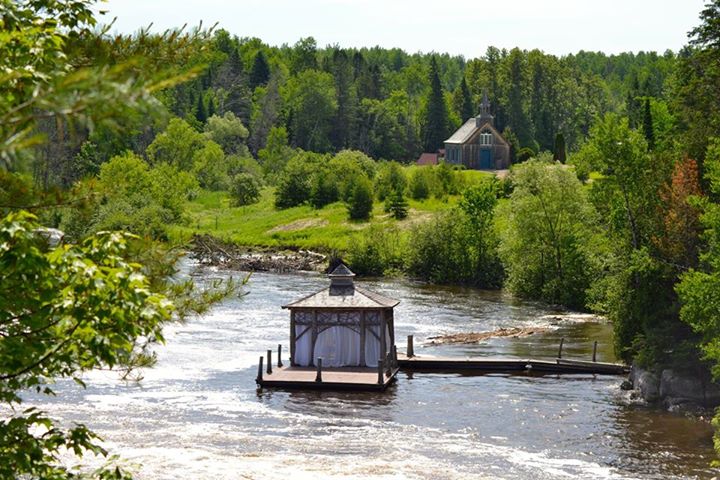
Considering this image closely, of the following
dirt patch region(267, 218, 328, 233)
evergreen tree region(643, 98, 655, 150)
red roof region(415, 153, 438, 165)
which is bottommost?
dirt patch region(267, 218, 328, 233)

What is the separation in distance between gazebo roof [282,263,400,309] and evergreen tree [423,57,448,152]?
9730 cm

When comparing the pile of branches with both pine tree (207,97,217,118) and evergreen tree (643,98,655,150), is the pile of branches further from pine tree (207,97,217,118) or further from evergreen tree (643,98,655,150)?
pine tree (207,97,217,118)

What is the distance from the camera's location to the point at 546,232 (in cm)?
6606

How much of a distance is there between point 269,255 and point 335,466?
187 feet

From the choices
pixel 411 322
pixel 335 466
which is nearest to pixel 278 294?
pixel 411 322

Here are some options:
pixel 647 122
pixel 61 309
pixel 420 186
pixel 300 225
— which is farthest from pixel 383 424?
pixel 420 186

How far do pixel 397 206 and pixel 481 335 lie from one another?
42.1 meters

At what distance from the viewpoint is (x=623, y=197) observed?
137 ft

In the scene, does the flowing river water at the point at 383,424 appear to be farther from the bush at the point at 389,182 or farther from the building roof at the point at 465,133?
the building roof at the point at 465,133

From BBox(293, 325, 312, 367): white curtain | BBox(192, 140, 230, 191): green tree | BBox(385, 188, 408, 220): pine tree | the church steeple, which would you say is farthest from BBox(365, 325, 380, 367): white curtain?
the church steeple

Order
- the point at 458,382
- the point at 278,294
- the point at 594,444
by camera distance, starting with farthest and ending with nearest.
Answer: the point at 278,294
the point at 458,382
the point at 594,444

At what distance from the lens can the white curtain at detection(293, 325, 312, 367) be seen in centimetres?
4166

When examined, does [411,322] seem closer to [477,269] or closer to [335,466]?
[477,269]

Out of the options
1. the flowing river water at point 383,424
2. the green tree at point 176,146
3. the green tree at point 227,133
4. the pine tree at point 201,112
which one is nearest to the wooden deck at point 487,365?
the flowing river water at point 383,424
